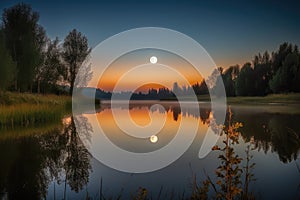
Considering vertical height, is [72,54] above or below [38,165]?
above

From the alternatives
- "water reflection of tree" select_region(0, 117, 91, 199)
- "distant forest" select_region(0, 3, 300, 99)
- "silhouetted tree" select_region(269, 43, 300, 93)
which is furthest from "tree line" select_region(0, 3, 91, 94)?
"silhouetted tree" select_region(269, 43, 300, 93)

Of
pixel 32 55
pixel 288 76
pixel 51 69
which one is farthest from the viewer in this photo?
pixel 288 76

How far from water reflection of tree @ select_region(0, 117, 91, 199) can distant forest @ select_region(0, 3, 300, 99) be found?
18842mm

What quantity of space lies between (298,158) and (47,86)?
42.3m

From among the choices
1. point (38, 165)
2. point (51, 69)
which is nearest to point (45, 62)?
point (51, 69)

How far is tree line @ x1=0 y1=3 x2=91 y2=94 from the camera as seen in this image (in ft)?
97.8

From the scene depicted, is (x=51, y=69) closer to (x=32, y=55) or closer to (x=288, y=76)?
(x=32, y=55)

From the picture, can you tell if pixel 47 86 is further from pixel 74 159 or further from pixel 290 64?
pixel 290 64

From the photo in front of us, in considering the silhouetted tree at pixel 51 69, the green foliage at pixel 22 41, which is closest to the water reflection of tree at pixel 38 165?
the green foliage at pixel 22 41

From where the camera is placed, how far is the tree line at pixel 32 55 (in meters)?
29.8

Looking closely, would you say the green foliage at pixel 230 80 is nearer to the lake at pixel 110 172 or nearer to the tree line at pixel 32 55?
the tree line at pixel 32 55

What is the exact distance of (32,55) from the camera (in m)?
33.1

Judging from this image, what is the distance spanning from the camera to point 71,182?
5996 mm

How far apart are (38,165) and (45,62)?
124 ft
